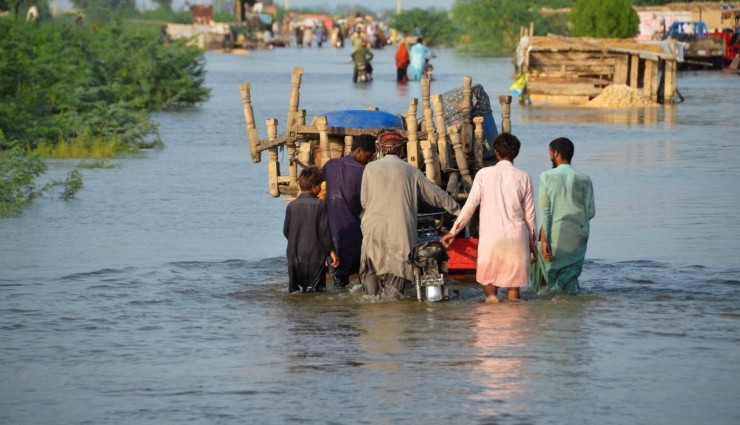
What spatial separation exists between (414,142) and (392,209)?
3.37 ft

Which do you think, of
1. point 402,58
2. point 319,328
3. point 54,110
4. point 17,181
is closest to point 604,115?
point 54,110

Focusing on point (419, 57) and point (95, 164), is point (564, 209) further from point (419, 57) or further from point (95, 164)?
point (419, 57)

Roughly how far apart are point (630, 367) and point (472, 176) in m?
3.67

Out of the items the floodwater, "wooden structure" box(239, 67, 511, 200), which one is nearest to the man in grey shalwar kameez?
the floodwater

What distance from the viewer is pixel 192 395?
8.04m

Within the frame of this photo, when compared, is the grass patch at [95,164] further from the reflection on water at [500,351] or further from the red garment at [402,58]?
the red garment at [402,58]

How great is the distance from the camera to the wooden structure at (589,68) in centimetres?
3381

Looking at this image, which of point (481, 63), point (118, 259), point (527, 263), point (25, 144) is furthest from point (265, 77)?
point (527, 263)

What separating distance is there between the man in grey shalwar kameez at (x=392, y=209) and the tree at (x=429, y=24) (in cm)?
7899

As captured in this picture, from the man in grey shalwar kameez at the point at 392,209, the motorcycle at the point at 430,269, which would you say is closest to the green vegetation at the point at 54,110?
the man in grey shalwar kameez at the point at 392,209

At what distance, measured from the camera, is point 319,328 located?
9.86 m

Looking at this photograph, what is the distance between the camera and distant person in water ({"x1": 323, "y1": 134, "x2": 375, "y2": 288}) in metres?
10.9

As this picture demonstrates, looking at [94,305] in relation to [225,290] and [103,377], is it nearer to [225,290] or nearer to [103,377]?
[225,290]

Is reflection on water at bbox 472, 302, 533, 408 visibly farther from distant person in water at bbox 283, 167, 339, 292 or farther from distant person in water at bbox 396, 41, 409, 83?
distant person in water at bbox 396, 41, 409, 83
